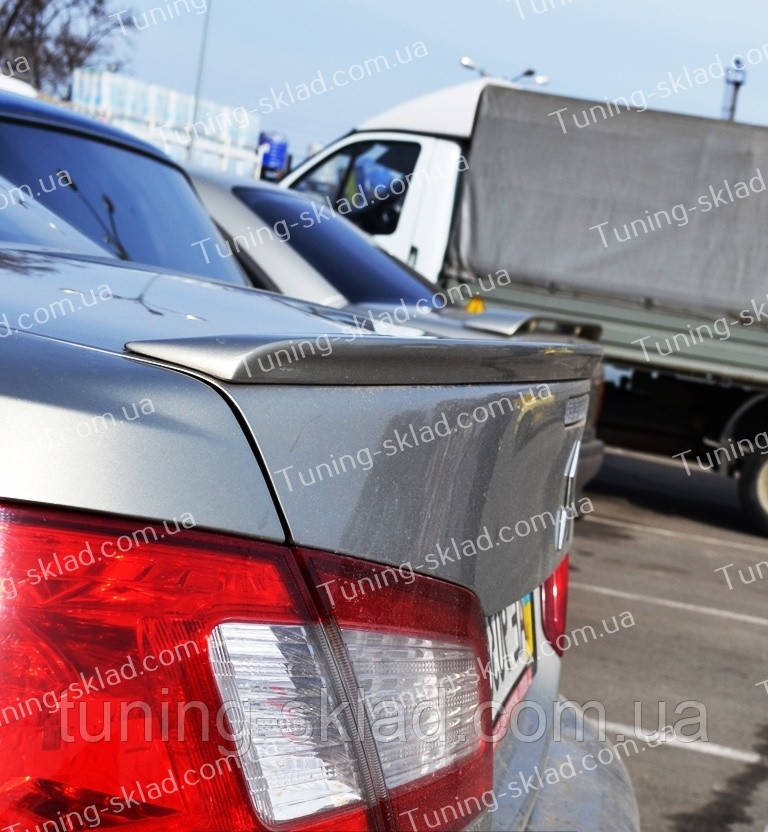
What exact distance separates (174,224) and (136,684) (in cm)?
220

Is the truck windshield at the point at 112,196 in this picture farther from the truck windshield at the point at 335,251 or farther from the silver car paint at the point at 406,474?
the truck windshield at the point at 335,251

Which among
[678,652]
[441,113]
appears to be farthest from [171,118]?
[678,652]

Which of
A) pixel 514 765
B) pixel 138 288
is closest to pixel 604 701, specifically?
pixel 514 765

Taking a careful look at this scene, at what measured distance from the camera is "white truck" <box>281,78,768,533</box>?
361 inches

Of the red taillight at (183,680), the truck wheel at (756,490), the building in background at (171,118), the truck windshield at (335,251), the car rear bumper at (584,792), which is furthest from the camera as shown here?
the building in background at (171,118)

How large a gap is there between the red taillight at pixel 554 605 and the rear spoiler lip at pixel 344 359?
22.1 inches

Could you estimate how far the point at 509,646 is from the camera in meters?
1.70

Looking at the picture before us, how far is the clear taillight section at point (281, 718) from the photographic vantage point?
998mm

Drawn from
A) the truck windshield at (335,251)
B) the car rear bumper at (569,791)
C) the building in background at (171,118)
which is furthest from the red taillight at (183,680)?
the building in background at (171,118)

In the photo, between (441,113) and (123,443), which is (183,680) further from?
(441,113)

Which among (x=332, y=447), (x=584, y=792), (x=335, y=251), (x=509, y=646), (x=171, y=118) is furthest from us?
(x=171, y=118)

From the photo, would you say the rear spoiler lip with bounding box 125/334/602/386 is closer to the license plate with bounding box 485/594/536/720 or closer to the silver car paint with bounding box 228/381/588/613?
the silver car paint with bounding box 228/381/588/613

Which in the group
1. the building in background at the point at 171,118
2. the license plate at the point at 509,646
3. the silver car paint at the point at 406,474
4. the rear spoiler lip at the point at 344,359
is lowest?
the building in background at the point at 171,118

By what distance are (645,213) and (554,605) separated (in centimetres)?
765
